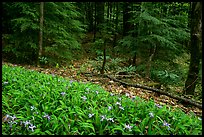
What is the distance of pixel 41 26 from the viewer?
9586 mm

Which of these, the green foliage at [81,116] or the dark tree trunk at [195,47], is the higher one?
the dark tree trunk at [195,47]

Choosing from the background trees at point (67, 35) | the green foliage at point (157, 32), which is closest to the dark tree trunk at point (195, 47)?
the background trees at point (67, 35)

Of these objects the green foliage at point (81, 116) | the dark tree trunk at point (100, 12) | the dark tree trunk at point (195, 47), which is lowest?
the green foliage at point (81, 116)

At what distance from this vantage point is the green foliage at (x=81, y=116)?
3.48 m

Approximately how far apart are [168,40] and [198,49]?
136 inches

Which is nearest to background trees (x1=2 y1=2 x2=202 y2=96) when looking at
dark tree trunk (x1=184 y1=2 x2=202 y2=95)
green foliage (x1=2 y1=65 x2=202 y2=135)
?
dark tree trunk (x1=184 y1=2 x2=202 y2=95)

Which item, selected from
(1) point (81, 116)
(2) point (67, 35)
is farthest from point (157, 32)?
(1) point (81, 116)

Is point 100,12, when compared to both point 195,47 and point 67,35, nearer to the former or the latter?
point 67,35

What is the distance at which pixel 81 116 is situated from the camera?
3.92 m

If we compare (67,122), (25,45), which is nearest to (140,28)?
(25,45)

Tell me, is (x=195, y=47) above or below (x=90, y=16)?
below

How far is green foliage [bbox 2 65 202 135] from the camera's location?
3477mm

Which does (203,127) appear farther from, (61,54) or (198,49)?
(61,54)

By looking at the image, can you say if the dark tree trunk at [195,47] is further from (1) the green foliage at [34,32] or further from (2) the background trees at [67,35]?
(1) the green foliage at [34,32]
